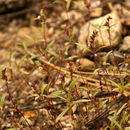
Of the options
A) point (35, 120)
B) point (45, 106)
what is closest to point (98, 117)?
point (45, 106)

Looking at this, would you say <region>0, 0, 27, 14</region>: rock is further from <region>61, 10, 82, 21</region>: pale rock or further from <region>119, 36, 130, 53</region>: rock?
<region>119, 36, 130, 53</region>: rock

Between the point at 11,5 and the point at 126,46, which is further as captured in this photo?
the point at 11,5

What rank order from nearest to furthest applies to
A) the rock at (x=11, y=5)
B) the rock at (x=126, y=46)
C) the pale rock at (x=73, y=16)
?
the rock at (x=126, y=46)
the pale rock at (x=73, y=16)
the rock at (x=11, y=5)

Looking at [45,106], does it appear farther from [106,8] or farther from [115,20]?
[106,8]

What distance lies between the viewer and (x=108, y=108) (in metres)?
1.99

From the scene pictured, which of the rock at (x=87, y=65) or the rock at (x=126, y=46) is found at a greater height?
the rock at (x=126, y=46)

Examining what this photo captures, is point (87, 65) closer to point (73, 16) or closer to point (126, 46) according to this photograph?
point (126, 46)

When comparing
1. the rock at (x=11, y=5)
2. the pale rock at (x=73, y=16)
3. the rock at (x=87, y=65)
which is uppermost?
the rock at (x=11, y=5)

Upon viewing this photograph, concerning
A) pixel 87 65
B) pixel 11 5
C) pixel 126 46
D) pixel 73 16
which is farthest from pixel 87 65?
pixel 11 5

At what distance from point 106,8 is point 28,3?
155 cm

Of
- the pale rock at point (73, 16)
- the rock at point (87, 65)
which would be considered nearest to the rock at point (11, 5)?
the pale rock at point (73, 16)

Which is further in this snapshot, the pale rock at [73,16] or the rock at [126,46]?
the pale rock at [73,16]

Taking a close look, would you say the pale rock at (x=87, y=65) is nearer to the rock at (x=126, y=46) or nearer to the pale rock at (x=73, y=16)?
the rock at (x=126, y=46)

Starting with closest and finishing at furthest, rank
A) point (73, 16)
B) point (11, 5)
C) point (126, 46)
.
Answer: point (126, 46) → point (73, 16) → point (11, 5)
